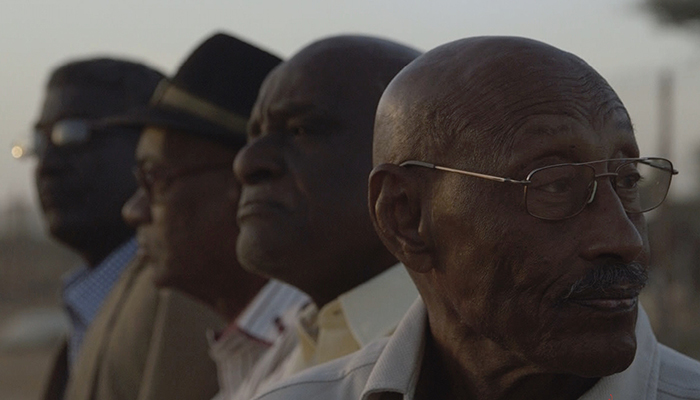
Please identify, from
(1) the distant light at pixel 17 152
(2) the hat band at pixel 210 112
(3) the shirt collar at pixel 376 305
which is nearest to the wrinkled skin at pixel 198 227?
(2) the hat band at pixel 210 112

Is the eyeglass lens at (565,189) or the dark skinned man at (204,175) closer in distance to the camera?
the eyeglass lens at (565,189)

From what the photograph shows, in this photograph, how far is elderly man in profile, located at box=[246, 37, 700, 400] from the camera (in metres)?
1.88

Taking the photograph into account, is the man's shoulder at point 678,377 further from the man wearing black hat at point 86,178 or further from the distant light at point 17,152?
the distant light at point 17,152

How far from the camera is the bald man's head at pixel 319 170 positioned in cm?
290

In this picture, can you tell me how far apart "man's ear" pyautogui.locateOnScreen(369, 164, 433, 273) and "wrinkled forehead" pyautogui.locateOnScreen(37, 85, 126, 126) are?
12.8 ft

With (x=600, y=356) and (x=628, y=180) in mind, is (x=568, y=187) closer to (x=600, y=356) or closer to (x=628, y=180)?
(x=628, y=180)

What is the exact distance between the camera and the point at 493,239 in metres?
1.96

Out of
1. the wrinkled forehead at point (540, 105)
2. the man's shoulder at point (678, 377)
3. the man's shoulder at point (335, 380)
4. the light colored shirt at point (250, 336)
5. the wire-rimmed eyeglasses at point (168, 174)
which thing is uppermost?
the wrinkled forehead at point (540, 105)

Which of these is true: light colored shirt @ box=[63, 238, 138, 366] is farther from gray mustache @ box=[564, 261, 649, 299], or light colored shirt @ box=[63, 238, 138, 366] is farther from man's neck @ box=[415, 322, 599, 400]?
gray mustache @ box=[564, 261, 649, 299]

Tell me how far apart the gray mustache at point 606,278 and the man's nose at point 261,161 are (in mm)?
1248

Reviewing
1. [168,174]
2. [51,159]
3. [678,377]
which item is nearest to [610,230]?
[678,377]

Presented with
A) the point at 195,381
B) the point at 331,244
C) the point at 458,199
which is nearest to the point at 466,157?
the point at 458,199

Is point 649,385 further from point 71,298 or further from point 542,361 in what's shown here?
point 71,298

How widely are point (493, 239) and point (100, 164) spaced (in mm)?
4100
